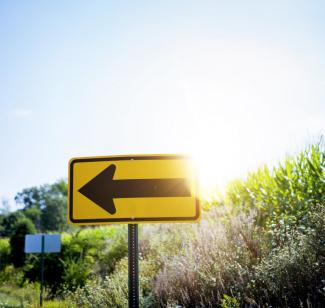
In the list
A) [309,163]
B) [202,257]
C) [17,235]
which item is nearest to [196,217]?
[202,257]

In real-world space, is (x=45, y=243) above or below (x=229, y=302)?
above

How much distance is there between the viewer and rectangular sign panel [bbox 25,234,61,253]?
1072 centimetres

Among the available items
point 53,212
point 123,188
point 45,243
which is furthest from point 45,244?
point 53,212

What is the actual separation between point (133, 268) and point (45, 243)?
8790mm

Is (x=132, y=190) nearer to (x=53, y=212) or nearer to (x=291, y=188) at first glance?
(x=291, y=188)

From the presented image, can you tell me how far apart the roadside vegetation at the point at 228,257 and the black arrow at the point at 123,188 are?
1769mm

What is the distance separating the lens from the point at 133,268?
259 cm

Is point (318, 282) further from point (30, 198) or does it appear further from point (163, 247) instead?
point (30, 198)

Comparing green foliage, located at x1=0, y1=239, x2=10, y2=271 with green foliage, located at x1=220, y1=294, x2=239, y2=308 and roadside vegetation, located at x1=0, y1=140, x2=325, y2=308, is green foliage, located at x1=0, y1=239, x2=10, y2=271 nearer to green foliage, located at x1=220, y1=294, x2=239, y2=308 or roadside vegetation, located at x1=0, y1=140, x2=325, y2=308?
roadside vegetation, located at x1=0, y1=140, x2=325, y2=308

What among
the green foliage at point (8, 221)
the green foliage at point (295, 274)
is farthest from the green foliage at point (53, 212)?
the green foliage at point (295, 274)

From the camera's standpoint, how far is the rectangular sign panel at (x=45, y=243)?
35.2 ft

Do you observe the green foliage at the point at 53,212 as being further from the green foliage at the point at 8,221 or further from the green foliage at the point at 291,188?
the green foliage at the point at 291,188

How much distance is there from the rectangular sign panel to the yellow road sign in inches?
330

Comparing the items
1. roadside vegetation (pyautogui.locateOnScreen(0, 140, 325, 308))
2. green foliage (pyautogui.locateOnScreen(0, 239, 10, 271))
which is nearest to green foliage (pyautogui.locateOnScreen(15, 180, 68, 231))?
green foliage (pyautogui.locateOnScreen(0, 239, 10, 271))
